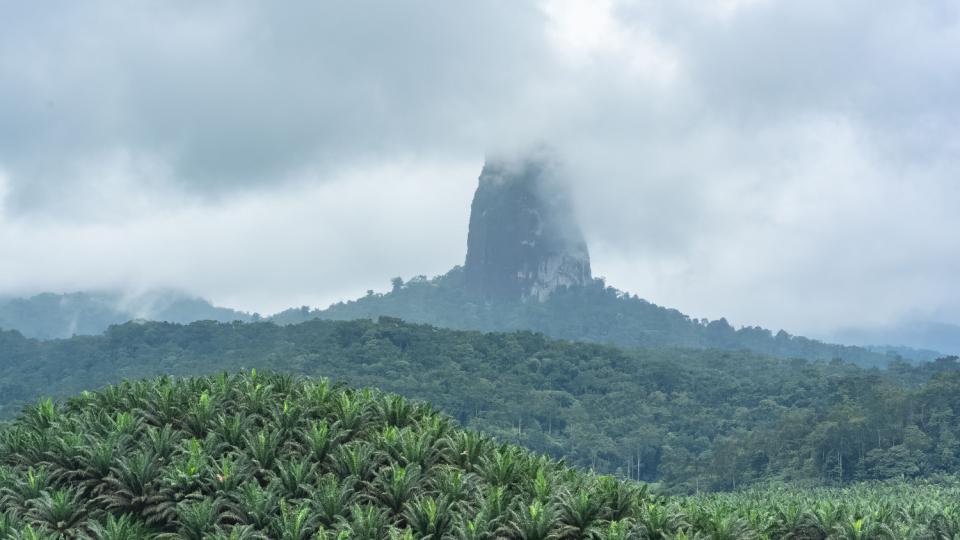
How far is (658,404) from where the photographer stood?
175 m

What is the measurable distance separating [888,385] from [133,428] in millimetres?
127239

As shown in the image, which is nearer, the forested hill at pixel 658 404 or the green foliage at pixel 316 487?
the green foliage at pixel 316 487

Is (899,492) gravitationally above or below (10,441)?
below

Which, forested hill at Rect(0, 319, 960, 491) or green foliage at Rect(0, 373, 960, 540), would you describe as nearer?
green foliage at Rect(0, 373, 960, 540)

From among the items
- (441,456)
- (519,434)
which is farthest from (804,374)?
(441,456)

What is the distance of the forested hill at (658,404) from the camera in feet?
406

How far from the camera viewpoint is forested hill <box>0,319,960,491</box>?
12381 cm

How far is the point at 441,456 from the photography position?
1619 inches

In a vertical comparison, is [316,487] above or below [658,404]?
below

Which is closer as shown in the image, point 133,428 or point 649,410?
point 133,428

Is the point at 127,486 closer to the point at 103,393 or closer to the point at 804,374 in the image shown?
the point at 103,393

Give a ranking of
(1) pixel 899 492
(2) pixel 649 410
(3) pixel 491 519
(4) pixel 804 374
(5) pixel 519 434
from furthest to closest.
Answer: (4) pixel 804 374 → (2) pixel 649 410 → (5) pixel 519 434 → (1) pixel 899 492 → (3) pixel 491 519

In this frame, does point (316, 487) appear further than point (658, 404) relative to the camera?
No

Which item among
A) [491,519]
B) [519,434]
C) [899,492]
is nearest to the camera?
[491,519]
